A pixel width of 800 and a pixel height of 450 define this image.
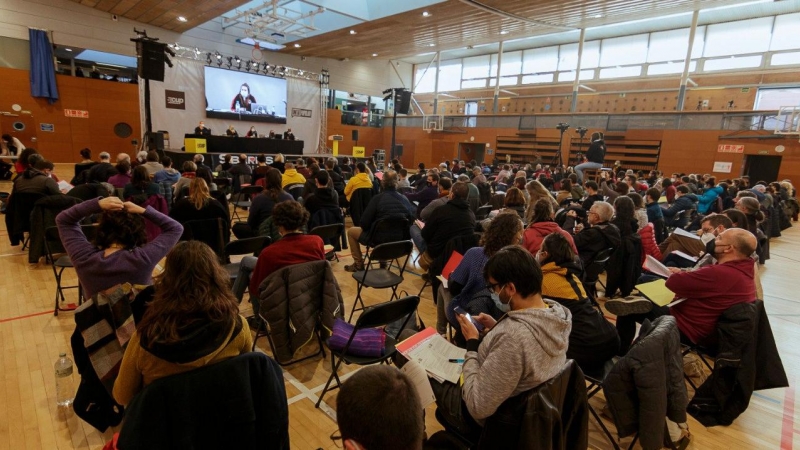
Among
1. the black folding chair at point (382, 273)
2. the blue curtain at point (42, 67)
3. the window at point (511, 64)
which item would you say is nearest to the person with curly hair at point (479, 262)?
the black folding chair at point (382, 273)

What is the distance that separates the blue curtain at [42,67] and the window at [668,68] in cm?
2076

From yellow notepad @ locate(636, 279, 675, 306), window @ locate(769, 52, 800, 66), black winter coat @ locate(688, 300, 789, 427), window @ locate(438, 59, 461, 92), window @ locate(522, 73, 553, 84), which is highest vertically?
window @ locate(438, 59, 461, 92)

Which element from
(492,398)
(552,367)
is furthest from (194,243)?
(552,367)

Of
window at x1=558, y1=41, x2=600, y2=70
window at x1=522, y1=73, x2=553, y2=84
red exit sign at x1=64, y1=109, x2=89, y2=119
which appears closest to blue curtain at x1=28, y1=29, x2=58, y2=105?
red exit sign at x1=64, y1=109, x2=89, y2=119

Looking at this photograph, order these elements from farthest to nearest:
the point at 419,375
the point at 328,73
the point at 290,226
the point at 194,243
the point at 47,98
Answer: the point at 328,73 → the point at 47,98 → the point at 290,226 → the point at 419,375 → the point at 194,243

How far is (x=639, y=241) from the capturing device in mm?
4344

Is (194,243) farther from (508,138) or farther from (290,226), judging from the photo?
(508,138)

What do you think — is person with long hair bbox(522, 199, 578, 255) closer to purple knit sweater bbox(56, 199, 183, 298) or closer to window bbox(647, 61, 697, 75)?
purple knit sweater bbox(56, 199, 183, 298)

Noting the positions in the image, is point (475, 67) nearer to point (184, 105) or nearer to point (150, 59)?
point (184, 105)

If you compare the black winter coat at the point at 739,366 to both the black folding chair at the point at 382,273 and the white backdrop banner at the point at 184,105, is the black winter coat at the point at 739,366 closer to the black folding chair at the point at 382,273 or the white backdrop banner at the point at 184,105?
the black folding chair at the point at 382,273

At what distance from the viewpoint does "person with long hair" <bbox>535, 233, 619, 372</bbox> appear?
2.15 meters

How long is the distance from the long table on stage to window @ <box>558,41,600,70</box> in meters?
12.3

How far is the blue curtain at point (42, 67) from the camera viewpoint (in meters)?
11.5

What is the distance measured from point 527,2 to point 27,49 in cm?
1475
